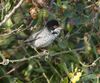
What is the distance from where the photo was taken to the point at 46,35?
89.1 inches

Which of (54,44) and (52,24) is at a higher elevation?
(52,24)

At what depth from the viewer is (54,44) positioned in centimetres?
224

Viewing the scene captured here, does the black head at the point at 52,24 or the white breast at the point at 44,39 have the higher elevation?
the black head at the point at 52,24

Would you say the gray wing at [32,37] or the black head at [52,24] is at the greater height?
the black head at [52,24]

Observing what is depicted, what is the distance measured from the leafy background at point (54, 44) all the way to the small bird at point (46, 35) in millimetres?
22

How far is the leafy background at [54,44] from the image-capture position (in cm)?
206

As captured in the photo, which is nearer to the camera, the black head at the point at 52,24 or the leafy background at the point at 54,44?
the leafy background at the point at 54,44

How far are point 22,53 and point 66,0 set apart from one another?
0.41m

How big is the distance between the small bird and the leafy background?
0.02m

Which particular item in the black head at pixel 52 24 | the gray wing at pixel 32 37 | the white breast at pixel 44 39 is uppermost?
the black head at pixel 52 24

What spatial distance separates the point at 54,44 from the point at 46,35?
66 millimetres

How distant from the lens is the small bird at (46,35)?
217cm

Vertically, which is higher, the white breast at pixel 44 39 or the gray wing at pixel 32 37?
the gray wing at pixel 32 37

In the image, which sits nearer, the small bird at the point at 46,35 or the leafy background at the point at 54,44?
the leafy background at the point at 54,44
